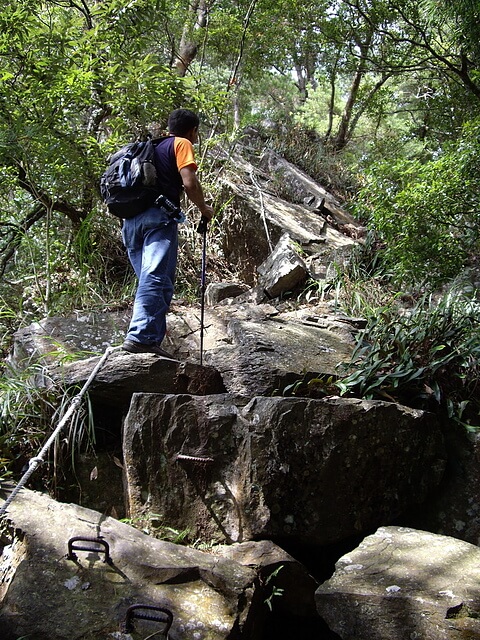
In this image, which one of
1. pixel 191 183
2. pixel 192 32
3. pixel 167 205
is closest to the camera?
pixel 191 183

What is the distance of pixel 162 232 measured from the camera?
4.19 m

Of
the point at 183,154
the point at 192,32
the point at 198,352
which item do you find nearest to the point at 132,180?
the point at 183,154

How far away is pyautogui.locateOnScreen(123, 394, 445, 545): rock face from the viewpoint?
10.7 feet

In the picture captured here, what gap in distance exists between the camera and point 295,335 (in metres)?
4.70

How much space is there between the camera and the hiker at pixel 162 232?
404 cm

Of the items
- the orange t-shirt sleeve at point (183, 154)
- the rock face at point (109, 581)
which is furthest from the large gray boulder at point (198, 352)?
the orange t-shirt sleeve at point (183, 154)

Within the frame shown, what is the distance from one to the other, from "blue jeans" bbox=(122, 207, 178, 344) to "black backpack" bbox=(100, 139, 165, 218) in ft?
0.37

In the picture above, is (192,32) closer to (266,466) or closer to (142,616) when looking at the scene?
(266,466)

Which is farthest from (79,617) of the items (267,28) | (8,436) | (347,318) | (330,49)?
(330,49)

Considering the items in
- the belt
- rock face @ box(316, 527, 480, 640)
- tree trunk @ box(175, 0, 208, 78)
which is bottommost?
rock face @ box(316, 527, 480, 640)

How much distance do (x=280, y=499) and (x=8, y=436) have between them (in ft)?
6.21

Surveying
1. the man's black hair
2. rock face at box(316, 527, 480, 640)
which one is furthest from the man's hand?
rock face at box(316, 527, 480, 640)

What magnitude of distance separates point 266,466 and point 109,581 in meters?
1.10

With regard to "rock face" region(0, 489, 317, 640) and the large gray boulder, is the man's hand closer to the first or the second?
the large gray boulder
